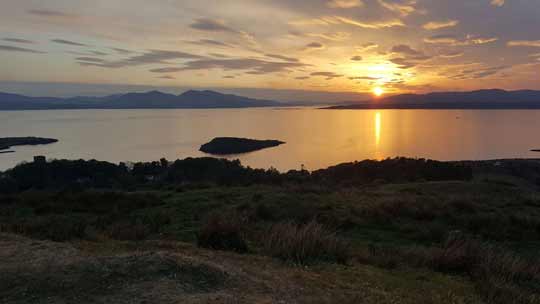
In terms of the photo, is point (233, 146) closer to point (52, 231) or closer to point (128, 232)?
point (128, 232)

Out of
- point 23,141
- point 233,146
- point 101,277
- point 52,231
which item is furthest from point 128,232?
point 23,141

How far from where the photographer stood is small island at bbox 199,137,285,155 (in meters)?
88.6

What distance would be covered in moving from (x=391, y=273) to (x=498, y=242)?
5151 mm

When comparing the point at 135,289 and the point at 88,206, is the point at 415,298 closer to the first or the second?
the point at 135,289

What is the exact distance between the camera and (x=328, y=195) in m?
14.7

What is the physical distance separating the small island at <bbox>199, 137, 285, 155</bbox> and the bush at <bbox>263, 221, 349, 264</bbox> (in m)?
80.8

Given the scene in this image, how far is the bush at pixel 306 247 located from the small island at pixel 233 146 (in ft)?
265

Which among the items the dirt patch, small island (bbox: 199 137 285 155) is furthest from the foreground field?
small island (bbox: 199 137 285 155)

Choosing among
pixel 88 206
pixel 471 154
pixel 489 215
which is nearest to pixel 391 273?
pixel 489 215

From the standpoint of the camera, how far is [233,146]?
302 ft

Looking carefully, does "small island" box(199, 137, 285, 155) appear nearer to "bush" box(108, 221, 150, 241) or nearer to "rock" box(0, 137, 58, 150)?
"rock" box(0, 137, 58, 150)

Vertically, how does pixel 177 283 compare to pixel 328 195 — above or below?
above

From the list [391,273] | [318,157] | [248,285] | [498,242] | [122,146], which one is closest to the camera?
[248,285]

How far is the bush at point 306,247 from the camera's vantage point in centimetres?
588
